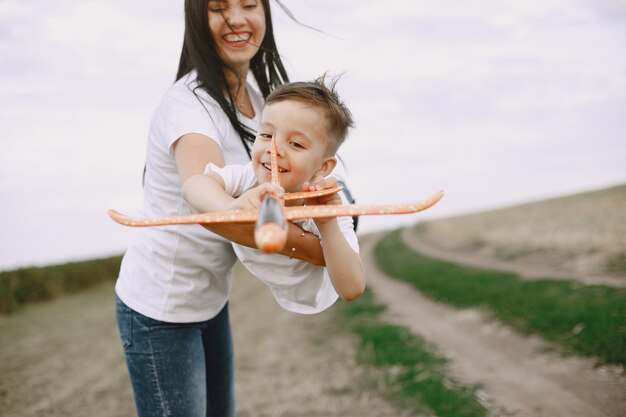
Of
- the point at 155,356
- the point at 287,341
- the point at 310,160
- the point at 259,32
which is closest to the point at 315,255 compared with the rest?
the point at 310,160

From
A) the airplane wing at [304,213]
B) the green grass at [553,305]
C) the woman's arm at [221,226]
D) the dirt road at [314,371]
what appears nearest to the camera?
the airplane wing at [304,213]

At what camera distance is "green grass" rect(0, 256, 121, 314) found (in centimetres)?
1870

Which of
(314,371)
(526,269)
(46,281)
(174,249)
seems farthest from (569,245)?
(46,281)

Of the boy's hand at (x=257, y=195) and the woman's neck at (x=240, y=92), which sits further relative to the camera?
the woman's neck at (x=240, y=92)

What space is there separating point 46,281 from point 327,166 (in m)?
22.3

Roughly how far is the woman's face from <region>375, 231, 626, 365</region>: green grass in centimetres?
613

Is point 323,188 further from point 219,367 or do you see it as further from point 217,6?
point 219,367

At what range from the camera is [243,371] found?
834cm

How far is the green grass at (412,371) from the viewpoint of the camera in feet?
18.6

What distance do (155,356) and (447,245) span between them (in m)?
28.7

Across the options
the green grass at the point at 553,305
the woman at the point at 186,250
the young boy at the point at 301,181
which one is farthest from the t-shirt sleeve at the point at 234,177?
the green grass at the point at 553,305

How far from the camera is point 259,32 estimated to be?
2.31m

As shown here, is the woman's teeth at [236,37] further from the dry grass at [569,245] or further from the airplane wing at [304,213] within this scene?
the dry grass at [569,245]

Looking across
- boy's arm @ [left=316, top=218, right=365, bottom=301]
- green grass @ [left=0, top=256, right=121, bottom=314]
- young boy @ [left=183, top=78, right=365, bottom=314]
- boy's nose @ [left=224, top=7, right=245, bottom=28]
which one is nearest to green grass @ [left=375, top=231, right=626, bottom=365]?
young boy @ [left=183, top=78, right=365, bottom=314]
